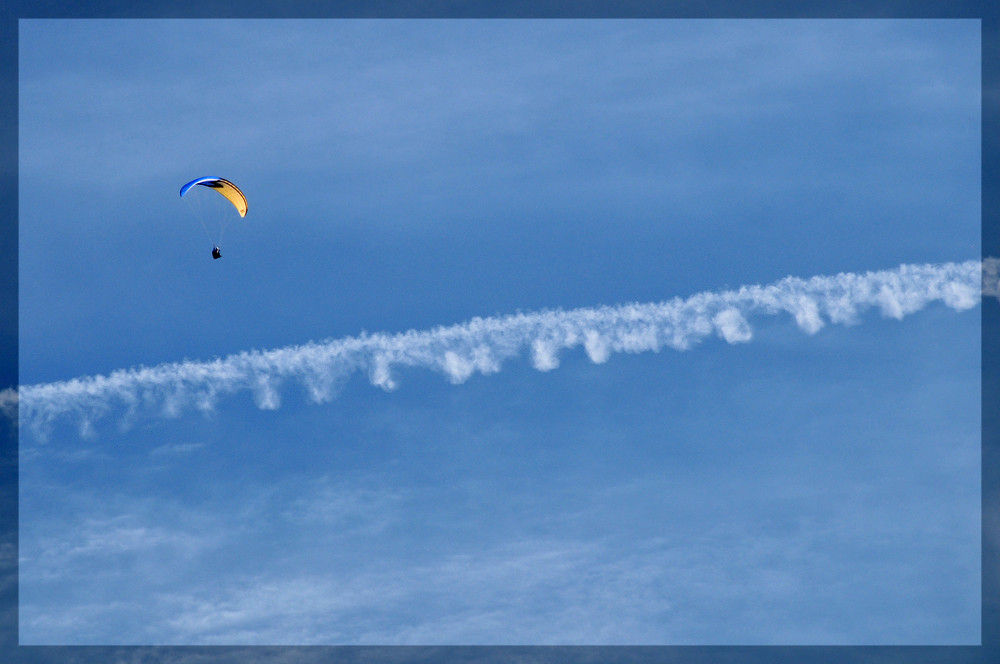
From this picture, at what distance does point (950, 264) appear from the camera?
65.6m

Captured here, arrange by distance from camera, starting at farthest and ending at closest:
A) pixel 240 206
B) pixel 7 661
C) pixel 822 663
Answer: pixel 822 663
pixel 7 661
pixel 240 206

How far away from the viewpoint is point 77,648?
4830 inches

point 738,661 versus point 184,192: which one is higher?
point 184,192

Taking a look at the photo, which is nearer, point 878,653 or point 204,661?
point 204,661

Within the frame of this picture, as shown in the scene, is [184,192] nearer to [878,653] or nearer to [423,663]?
[423,663]

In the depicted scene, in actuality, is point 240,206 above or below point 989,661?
above

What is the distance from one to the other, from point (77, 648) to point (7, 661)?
6.70 meters

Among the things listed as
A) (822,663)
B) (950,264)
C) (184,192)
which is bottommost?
(822,663)

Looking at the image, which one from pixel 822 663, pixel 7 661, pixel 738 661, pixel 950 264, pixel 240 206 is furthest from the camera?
pixel 738 661

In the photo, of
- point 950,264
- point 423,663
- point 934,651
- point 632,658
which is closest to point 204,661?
point 423,663

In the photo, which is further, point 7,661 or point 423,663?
point 423,663

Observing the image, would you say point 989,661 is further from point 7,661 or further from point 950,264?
point 7,661

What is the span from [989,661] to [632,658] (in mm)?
42186

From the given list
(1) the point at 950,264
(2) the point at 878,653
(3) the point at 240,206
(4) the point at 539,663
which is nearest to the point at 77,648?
(4) the point at 539,663
